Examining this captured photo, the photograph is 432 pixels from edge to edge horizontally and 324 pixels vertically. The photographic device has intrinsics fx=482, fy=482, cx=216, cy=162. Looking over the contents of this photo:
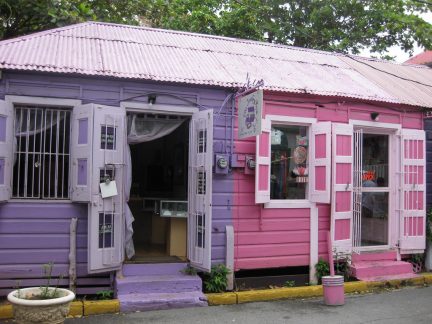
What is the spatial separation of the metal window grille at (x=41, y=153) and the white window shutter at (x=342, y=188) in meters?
4.17

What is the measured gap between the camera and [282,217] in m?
7.73

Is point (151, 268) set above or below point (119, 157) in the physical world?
below

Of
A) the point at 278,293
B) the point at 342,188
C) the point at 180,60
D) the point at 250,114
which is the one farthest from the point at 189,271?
the point at 180,60

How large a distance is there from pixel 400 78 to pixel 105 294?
720cm

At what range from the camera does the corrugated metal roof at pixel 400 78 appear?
891 cm

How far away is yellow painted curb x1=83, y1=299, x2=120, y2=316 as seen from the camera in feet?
20.3

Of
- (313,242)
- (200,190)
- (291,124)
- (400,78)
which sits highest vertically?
(400,78)

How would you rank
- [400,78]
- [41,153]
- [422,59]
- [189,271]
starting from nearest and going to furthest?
[41,153], [189,271], [400,78], [422,59]

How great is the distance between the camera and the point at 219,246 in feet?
23.9

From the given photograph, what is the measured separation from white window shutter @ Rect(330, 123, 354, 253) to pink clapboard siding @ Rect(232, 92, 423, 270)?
0.02 meters

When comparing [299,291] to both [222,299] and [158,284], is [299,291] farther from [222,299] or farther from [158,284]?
[158,284]

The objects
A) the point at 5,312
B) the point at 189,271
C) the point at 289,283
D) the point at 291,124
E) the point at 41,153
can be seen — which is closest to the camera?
the point at 5,312

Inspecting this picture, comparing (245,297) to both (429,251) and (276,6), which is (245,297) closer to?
(429,251)

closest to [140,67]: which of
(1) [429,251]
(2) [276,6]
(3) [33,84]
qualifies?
(3) [33,84]
